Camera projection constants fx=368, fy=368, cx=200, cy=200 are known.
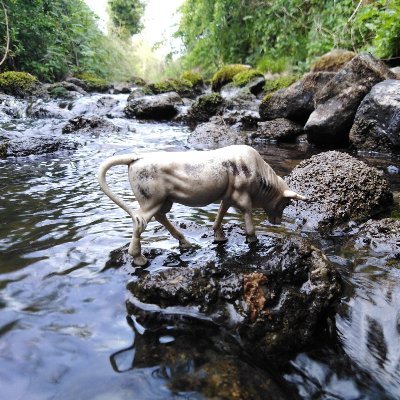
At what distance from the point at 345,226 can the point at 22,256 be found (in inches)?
155

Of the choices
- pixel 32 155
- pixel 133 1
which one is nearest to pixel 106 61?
pixel 133 1

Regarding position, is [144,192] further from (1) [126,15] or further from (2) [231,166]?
(1) [126,15]

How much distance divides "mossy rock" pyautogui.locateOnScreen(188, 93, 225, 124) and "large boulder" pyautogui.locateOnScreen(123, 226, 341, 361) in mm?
12800

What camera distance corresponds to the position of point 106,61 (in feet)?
109

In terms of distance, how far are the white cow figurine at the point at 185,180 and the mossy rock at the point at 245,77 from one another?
1605 cm

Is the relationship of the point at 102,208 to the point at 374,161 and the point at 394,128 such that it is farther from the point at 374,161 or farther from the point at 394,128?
the point at 394,128

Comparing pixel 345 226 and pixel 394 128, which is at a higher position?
pixel 394 128

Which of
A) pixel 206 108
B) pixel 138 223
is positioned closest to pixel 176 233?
pixel 138 223

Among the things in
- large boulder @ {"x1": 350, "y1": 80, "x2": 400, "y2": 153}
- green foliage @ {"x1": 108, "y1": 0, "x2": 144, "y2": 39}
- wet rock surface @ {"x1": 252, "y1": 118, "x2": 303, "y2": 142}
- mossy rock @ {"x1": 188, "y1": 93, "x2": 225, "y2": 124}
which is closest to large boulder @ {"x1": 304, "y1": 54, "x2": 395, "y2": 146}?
large boulder @ {"x1": 350, "y1": 80, "x2": 400, "y2": 153}

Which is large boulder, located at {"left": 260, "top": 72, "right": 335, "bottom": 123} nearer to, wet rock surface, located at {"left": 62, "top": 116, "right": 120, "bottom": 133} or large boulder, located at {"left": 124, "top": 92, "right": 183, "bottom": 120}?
large boulder, located at {"left": 124, "top": 92, "right": 183, "bottom": 120}

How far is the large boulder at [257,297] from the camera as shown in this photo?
2.77m

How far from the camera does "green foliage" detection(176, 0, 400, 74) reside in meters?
12.8

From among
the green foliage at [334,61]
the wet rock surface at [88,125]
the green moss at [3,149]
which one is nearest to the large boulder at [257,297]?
the green moss at [3,149]

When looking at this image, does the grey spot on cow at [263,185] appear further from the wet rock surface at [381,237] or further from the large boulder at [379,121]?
the large boulder at [379,121]
